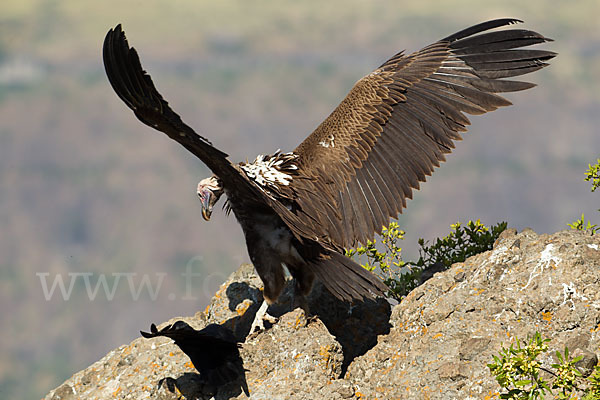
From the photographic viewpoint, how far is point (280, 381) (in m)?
5.74

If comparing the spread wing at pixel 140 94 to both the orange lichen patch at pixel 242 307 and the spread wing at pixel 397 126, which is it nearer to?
the spread wing at pixel 397 126

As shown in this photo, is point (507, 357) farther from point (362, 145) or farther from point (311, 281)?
point (362, 145)

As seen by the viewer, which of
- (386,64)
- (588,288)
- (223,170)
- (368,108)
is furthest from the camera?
(386,64)

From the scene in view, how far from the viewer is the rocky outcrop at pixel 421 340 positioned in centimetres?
532

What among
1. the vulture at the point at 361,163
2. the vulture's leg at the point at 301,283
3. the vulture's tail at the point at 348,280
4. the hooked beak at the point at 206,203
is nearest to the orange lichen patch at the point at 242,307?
the vulture at the point at 361,163

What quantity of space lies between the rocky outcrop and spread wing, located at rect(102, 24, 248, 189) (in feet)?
→ 5.96

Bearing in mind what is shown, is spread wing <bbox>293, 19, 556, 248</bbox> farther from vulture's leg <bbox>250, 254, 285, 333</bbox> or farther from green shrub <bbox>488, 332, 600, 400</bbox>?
green shrub <bbox>488, 332, 600, 400</bbox>

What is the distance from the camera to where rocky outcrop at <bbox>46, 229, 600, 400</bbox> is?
5.32 metres

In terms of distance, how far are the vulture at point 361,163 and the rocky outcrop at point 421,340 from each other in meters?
0.51

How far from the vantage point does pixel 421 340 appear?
5758 millimetres

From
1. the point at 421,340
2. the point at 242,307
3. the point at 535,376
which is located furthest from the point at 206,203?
the point at 535,376

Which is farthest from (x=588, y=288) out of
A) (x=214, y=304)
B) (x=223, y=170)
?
(x=214, y=304)

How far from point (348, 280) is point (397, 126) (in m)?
2.08

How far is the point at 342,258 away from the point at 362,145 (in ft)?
4.97
